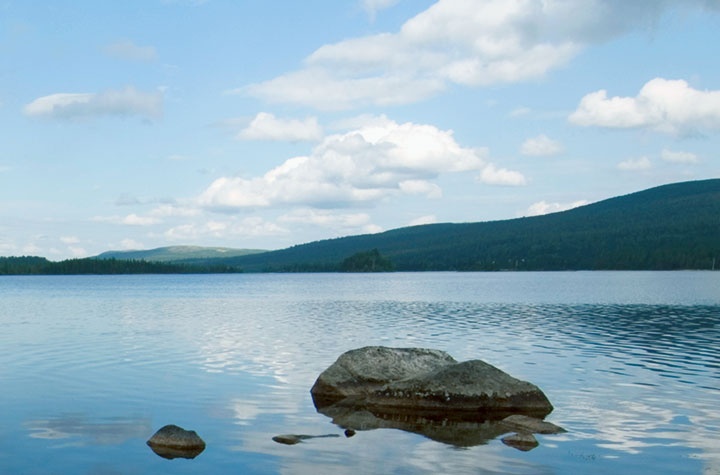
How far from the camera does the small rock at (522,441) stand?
1991 centimetres

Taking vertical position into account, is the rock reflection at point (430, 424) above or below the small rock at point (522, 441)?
below

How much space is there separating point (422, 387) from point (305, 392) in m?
5.15

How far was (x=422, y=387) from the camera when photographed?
25844 mm

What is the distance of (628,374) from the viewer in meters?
32.6

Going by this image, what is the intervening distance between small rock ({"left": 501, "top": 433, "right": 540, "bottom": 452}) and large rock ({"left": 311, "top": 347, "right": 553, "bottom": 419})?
3.29 metres

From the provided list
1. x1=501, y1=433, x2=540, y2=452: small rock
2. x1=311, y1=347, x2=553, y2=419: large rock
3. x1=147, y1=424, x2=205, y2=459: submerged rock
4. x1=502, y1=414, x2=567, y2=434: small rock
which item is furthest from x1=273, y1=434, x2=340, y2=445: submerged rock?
x1=502, y1=414, x2=567, y2=434: small rock

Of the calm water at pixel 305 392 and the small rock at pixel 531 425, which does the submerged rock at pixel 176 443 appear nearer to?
the calm water at pixel 305 392

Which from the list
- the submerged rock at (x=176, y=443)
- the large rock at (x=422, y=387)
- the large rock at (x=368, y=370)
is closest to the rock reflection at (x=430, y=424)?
the large rock at (x=422, y=387)

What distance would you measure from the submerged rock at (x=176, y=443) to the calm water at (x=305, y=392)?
311mm

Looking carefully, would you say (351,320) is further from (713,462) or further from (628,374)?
(713,462)

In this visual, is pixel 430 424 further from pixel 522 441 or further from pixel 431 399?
pixel 522 441

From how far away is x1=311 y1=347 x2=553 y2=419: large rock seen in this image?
81.8ft

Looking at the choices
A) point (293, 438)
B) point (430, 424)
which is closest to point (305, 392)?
point (430, 424)

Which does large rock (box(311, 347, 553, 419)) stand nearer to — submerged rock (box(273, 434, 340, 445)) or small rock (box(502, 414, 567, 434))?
small rock (box(502, 414, 567, 434))
